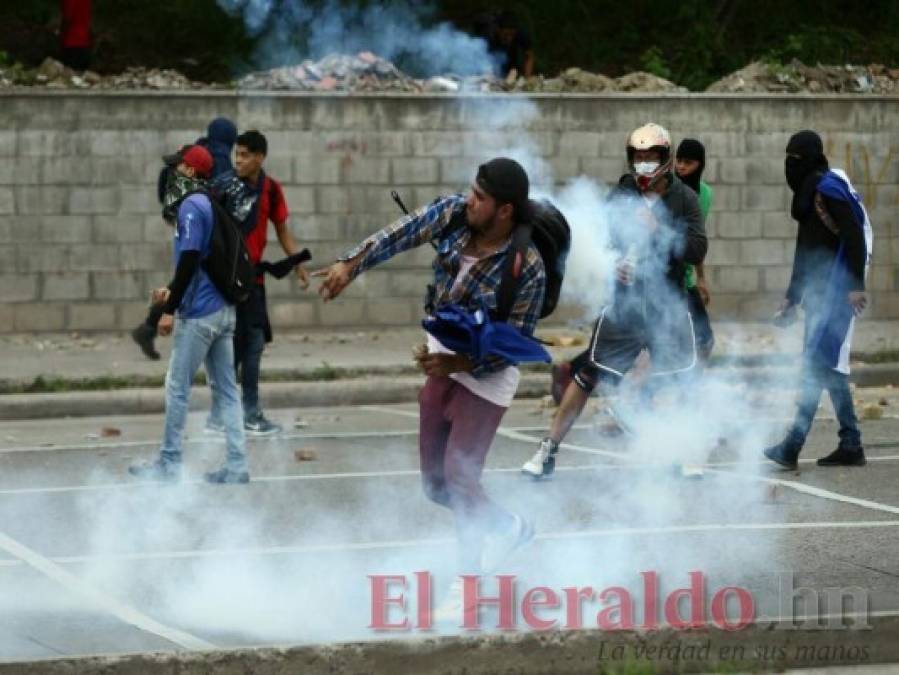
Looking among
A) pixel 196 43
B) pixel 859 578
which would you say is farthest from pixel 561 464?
pixel 196 43

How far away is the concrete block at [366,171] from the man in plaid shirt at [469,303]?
10.3 meters

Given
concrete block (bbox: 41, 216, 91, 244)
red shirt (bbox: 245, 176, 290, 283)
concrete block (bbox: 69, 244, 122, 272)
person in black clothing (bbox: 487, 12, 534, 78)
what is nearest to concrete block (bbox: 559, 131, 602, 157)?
person in black clothing (bbox: 487, 12, 534, 78)

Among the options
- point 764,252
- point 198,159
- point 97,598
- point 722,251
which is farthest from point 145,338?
point 97,598

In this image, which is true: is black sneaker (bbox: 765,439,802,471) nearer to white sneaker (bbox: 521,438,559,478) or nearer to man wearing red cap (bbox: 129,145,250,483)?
white sneaker (bbox: 521,438,559,478)

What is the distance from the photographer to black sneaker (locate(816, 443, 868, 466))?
38.0 ft

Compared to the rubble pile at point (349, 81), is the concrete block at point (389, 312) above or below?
below

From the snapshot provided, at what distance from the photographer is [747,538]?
9414mm

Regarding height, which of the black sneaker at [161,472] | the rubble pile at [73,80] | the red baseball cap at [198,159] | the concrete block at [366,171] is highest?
the rubble pile at [73,80]

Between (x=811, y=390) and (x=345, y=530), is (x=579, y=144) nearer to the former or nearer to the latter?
(x=811, y=390)

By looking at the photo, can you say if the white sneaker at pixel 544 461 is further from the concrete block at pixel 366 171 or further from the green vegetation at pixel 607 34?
the green vegetation at pixel 607 34

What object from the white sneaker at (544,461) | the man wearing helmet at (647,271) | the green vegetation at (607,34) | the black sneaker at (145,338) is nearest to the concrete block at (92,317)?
the black sneaker at (145,338)

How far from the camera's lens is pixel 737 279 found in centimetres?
1891

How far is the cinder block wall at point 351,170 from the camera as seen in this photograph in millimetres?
17688

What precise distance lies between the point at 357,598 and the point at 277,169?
10.4 metres
